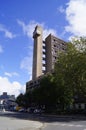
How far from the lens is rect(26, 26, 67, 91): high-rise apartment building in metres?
148

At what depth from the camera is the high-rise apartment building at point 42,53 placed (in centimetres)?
14823


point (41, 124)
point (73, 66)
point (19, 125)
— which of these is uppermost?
point (73, 66)

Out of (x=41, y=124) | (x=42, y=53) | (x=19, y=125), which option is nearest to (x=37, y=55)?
(x=42, y=53)

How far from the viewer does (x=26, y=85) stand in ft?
560

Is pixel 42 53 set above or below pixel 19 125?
above

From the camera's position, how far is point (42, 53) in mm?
154750

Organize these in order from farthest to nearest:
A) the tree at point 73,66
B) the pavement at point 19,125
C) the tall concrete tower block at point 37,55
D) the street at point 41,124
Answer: the tall concrete tower block at point 37,55
the tree at point 73,66
the street at point 41,124
the pavement at point 19,125

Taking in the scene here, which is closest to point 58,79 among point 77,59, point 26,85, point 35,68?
point 77,59

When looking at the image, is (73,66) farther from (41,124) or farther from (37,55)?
(37,55)

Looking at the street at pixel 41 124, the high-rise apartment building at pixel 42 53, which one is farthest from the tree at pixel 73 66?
the high-rise apartment building at pixel 42 53

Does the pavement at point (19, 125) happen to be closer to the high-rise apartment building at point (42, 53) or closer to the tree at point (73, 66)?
the tree at point (73, 66)

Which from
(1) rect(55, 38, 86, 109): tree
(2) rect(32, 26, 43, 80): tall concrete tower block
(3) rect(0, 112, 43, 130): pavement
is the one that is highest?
(2) rect(32, 26, 43, 80): tall concrete tower block

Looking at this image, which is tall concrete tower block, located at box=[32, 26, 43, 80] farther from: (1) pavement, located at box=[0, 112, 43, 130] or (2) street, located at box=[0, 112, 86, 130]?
(1) pavement, located at box=[0, 112, 43, 130]

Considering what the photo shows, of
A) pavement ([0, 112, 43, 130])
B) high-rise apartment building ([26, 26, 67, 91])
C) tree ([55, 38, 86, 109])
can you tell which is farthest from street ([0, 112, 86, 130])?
high-rise apartment building ([26, 26, 67, 91])
